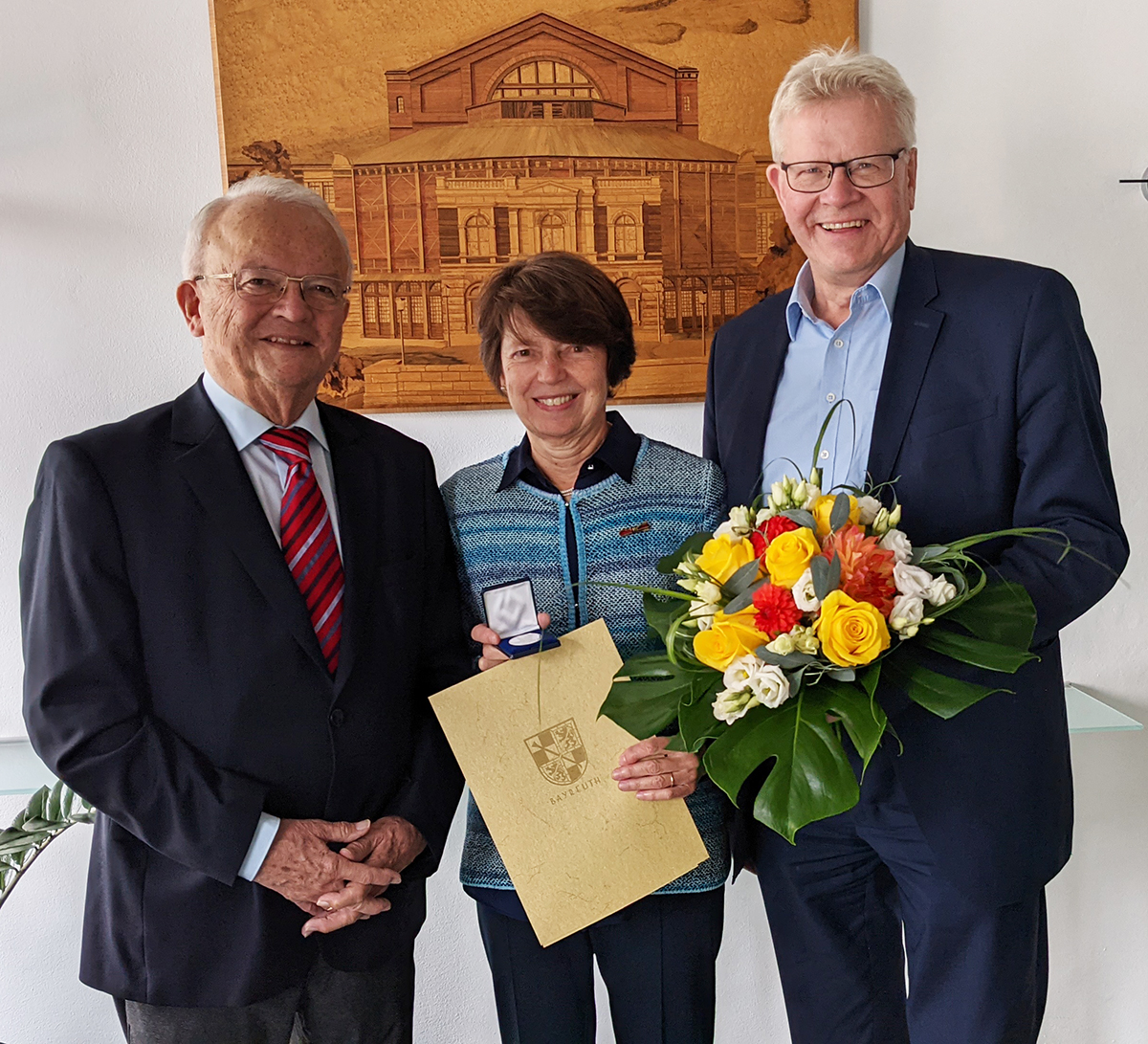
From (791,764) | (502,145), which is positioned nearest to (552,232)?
(502,145)

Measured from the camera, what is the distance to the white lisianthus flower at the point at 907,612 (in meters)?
1.30

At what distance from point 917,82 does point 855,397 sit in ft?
4.10

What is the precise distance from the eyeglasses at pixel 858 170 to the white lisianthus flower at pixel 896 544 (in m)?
0.66

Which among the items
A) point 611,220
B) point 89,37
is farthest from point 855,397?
point 89,37

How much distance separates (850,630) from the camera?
49.7 inches

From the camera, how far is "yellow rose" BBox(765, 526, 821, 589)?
131cm

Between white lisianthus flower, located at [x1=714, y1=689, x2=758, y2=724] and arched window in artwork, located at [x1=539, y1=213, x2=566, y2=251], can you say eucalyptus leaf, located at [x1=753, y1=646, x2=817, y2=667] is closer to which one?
white lisianthus flower, located at [x1=714, y1=689, x2=758, y2=724]

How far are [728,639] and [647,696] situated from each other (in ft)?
0.80

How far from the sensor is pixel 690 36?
8.03 feet

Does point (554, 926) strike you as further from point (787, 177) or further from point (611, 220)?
point (611, 220)

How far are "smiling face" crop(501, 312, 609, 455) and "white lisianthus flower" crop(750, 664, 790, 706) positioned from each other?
67cm

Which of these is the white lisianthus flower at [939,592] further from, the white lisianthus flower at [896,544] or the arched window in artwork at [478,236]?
the arched window in artwork at [478,236]

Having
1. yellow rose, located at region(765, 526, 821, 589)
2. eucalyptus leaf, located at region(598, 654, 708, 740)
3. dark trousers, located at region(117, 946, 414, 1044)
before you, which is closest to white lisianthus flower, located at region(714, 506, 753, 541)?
yellow rose, located at region(765, 526, 821, 589)

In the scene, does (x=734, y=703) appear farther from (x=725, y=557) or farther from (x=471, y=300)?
(x=471, y=300)
